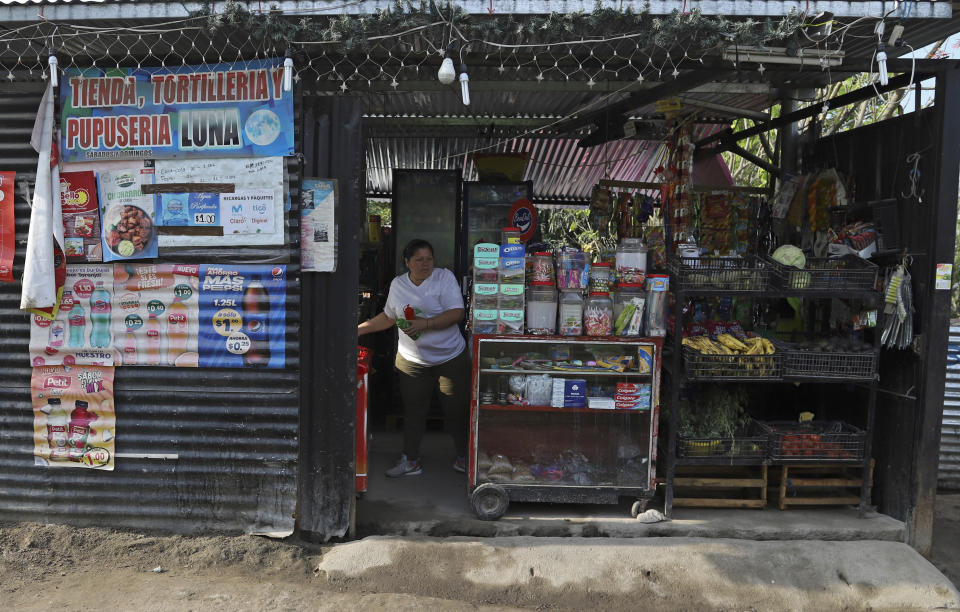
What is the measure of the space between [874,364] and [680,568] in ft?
6.46

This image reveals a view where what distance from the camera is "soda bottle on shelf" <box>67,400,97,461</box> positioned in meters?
4.43

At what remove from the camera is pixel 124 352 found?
4398 millimetres

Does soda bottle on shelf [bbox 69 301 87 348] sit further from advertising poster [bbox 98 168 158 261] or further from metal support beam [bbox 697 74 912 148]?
metal support beam [bbox 697 74 912 148]

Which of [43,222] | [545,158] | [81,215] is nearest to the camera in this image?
[43,222]

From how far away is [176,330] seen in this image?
4.36m

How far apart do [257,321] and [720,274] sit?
3.15 m

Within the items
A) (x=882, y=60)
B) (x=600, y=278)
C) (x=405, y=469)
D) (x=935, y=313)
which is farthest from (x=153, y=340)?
(x=935, y=313)

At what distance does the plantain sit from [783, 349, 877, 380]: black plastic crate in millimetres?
288

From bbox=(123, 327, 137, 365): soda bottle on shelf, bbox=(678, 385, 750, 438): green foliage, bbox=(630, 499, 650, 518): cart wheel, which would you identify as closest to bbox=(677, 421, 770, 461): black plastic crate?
bbox=(678, 385, 750, 438): green foliage

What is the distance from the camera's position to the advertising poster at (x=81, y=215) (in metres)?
4.32

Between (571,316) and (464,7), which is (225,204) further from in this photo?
(571,316)

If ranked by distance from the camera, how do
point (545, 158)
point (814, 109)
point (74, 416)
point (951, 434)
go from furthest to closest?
point (545, 158), point (951, 434), point (814, 109), point (74, 416)

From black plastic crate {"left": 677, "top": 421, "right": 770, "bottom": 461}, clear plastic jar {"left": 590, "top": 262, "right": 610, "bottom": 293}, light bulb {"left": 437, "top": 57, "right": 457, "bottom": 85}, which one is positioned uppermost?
light bulb {"left": 437, "top": 57, "right": 457, "bottom": 85}

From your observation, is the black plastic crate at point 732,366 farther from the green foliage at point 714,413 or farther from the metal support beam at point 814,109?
the metal support beam at point 814,109
